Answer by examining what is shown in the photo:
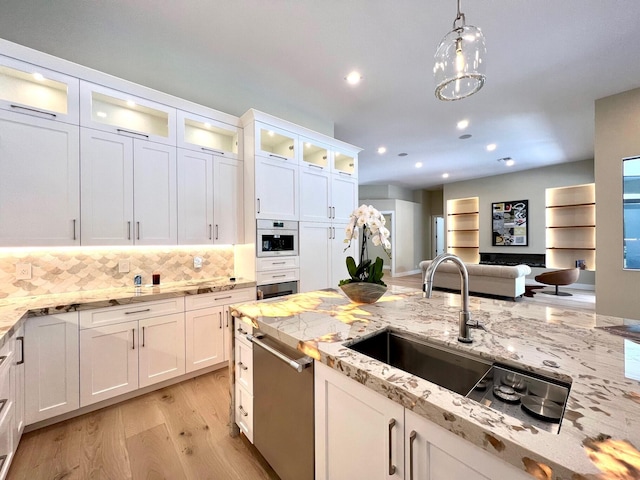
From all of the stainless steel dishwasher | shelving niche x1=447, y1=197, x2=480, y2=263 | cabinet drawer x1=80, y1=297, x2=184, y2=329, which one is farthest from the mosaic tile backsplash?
shelving niche x1=447, y1=197, x2=480, y2=263

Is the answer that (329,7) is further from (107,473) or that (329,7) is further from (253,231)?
(107,473)

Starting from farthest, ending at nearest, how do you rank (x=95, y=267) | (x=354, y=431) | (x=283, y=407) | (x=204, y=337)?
(x=204, y=337) < (x=95, y=267) < (x=283, y=407) < (x=354, y=431)

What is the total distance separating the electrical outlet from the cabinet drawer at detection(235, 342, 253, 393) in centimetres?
186

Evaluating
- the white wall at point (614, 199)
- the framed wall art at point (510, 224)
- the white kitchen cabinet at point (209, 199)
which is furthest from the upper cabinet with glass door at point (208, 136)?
the framed wall art at point (510, 224)

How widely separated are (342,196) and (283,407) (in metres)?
2.96

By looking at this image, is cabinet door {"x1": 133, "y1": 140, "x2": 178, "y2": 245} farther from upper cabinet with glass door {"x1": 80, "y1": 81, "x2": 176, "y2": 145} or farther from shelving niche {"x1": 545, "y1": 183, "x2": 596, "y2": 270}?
shelving niche {"x1": 545, "y1": 183, "x2": 596, "y2": 270}

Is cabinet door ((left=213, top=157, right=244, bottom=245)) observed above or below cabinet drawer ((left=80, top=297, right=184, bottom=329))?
above

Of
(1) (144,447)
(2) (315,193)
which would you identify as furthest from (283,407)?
(2) (315,193)

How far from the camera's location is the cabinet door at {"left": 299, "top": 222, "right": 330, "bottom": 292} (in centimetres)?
338

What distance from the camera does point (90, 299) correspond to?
206 cm

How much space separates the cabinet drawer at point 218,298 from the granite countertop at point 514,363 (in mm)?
1089

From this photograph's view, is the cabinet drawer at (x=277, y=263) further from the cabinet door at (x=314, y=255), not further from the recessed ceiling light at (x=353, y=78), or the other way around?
the recessed ceiling light at (x=353, y=78)

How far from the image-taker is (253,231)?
9.70ft

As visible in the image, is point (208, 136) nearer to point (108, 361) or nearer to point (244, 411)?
point (108, 361)
